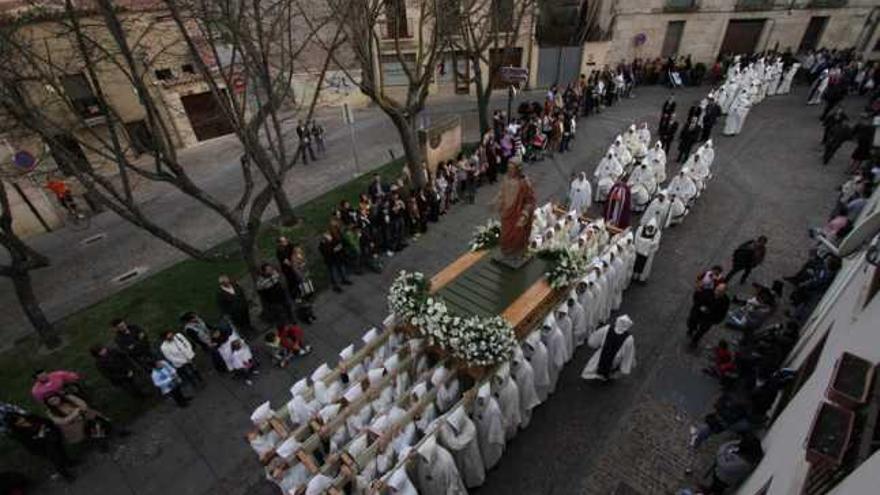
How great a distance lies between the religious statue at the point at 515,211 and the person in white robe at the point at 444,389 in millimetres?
2717

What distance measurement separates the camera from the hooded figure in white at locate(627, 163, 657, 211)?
1281 centimetres

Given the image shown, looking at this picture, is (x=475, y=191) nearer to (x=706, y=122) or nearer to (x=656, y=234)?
(x=656, y=234)

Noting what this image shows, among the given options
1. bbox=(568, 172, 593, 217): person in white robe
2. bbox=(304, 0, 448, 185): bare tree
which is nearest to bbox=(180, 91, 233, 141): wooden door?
bbox=(304, 0, 448, 185): bare tree

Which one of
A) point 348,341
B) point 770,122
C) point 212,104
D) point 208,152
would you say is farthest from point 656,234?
point 212,104

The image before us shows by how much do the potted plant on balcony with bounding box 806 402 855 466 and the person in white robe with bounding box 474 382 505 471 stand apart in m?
3.85

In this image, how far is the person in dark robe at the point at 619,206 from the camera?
1102 cm

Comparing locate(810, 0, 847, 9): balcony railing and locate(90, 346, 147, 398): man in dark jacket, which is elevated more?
locate(810, 0, 847, 9): balcony railing

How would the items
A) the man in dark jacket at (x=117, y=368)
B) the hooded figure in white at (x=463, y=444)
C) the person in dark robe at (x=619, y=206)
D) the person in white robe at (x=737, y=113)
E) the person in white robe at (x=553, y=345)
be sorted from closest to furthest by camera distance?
1. the hooded figure in white at (x=463, y=444)
2. the person in white robe at (x=553, y=345)
3. the man in dark jacket at (x=117, y=368)
4. the person in dark robe at (x=619, y=206)
5. the person in white robe at (x=737, y=113)

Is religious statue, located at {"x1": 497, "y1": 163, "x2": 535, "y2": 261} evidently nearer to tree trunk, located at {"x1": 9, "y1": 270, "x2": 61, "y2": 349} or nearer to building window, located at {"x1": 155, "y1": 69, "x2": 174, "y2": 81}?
tree trunk, located at {"x1": 9, "y1": 270, "x2": 61, "y2": 349}

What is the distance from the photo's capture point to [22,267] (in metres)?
8.98

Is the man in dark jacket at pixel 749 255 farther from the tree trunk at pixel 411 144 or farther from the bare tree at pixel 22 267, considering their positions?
the bare tree at pixel 22 267

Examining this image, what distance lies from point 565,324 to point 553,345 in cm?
52

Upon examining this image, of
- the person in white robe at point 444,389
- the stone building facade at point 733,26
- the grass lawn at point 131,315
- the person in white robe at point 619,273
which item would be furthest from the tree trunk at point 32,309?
the stone building facade at point 733,26

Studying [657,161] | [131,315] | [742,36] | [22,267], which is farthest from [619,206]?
[742,36]
